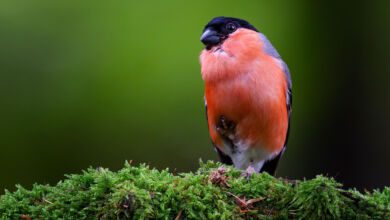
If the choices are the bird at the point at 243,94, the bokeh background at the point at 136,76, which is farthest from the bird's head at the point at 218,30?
the bokeh background at the point at 136,76

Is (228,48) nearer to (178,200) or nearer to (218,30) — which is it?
(218,30)

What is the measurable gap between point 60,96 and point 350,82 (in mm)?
3450

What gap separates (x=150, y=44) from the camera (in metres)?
7.91

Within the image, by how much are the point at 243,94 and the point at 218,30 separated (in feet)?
2.29

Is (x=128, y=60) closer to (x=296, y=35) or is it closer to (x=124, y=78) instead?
(x=124, y=78)

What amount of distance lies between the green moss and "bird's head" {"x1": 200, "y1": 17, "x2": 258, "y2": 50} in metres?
2.31

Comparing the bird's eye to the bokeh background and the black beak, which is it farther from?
the bokeh background

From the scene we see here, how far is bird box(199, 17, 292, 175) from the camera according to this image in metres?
5.08

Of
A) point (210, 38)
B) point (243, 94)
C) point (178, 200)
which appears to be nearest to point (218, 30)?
point (210, 38)

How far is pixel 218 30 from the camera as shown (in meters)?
Result: 5.46

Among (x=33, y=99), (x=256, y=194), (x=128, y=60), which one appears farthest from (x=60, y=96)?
(x=256, y=194)

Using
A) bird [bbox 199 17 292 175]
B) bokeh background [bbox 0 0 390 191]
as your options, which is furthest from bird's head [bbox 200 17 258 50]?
bokeh background [bbox 0 0 390 191]

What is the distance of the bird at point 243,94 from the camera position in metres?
5.08

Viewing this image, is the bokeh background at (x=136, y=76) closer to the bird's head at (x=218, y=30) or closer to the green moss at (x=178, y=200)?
the bird's head at (x=218, y=30)
